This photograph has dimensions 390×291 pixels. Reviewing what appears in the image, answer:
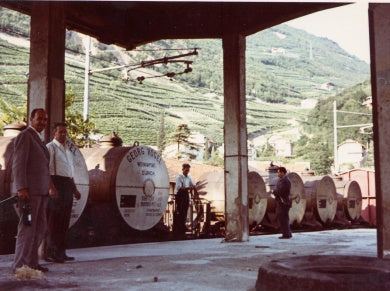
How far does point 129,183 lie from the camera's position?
36.1 feet

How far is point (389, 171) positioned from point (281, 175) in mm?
7386

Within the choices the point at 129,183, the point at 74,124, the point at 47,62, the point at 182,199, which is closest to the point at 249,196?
the point at 182,199

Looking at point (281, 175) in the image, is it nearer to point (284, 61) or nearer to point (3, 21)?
point (3, 21)

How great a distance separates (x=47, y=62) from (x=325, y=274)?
592cm

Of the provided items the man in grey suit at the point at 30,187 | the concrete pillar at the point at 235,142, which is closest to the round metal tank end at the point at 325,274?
the man in grey suit at the point at 30,187

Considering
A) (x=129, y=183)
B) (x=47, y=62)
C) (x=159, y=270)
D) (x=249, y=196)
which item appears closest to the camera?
(x=159, y=270)

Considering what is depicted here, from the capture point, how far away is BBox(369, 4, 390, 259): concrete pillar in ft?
16.3

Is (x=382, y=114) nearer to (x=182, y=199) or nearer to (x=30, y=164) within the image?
(x=30, y=164)

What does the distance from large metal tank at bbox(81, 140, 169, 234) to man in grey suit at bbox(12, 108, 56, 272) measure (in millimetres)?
4828

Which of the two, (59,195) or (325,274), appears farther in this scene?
(59,195)

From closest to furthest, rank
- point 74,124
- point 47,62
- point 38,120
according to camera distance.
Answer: point 38,120, point 47,62, point 74,124

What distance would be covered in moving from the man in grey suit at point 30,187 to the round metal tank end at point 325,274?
2903 millimetres

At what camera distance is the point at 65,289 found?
4703mm

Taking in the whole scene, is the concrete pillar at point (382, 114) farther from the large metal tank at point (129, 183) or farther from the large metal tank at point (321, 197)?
the large metal tank at point (321, 197)
